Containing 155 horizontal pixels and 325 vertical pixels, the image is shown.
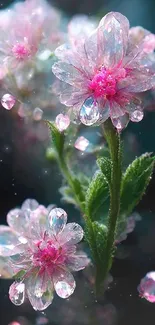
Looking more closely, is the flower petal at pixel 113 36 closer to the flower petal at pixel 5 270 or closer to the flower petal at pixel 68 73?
the flower petal at pixel 68 73

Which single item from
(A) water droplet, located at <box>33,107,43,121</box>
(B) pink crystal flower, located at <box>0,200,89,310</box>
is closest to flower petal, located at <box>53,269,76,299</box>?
(B) pink crystal flower, located at <box>0,200,89,310</box>

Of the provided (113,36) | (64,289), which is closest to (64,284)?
(64,289)

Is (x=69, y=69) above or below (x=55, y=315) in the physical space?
above

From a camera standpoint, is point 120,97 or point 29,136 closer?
point 120,97

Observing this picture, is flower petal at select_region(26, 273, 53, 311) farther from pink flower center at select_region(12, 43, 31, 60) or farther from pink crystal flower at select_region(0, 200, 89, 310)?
pink flower center at select_region(12, 43, 31, 60)

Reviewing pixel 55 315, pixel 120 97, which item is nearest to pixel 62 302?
pixel 55 315

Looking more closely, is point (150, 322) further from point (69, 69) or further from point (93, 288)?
point (69, 69)
